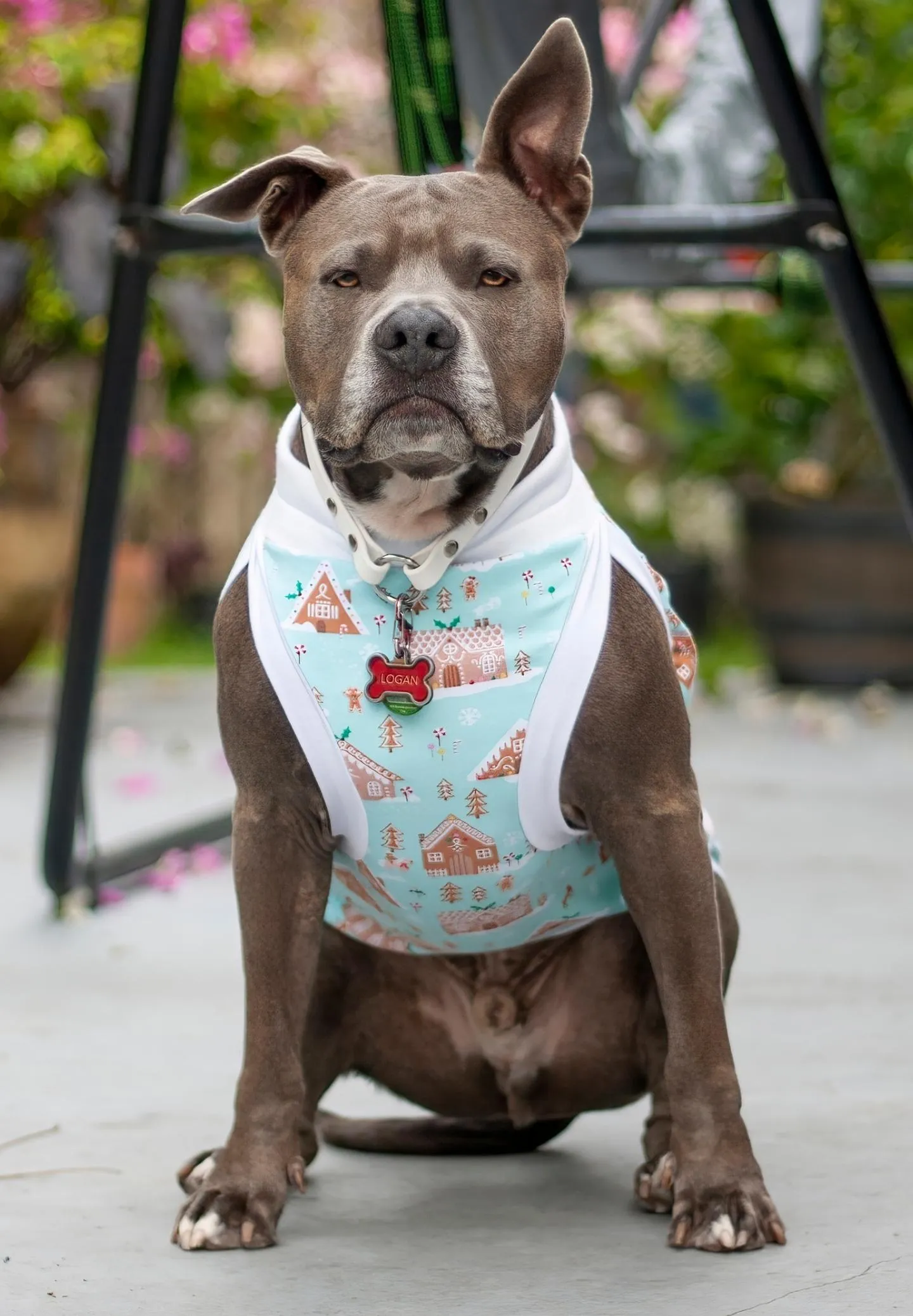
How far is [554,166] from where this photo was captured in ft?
6.49

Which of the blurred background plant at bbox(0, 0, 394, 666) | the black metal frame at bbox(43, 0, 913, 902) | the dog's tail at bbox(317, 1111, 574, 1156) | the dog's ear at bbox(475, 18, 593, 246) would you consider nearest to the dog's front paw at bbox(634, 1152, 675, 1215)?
the dog's tail at bbox(317, 1111, 574, 1156)

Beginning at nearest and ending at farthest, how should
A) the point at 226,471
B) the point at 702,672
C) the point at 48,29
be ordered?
the point at 48,29 < the point at 702,672 < the point at 226,471

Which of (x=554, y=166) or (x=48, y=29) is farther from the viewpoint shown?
(x=48, y=29)

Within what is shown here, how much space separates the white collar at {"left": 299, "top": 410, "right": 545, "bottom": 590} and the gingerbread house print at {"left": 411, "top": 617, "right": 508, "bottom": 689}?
0.19 ft

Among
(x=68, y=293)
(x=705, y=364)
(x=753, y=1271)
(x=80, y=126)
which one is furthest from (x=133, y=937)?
(x=705, y=364)

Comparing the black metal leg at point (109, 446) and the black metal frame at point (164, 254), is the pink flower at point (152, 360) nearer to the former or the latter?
the black metal frame at point (164, 254)

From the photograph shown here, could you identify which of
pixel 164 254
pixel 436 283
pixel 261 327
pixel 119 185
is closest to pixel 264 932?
pixel 436 283

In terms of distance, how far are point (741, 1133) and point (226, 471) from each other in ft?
21.1

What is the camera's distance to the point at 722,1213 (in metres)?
1.83

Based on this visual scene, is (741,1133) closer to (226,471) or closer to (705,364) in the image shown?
(705,364)

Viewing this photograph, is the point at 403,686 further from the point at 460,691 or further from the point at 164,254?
the point at 164,254

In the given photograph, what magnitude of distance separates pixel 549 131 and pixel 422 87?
771mm

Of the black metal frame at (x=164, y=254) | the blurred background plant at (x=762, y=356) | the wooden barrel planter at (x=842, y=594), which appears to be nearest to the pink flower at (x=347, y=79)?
the blurred background plant at (x=762, y=356)

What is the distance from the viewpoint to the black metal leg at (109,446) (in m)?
2.91
